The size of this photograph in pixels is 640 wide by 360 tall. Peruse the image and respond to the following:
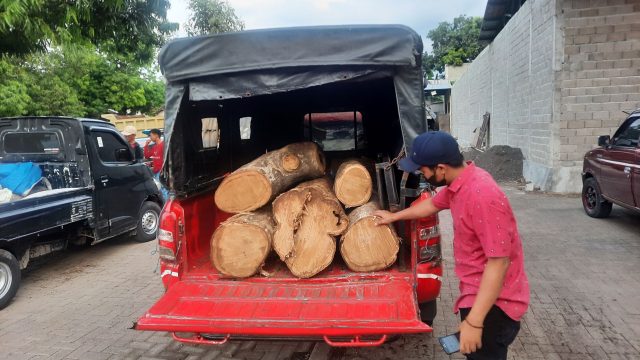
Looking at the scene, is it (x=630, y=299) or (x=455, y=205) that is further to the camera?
(x=630, y=299)

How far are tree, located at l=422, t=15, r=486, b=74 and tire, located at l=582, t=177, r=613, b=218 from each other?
36.0 metres

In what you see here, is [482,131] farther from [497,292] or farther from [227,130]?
[497,292]

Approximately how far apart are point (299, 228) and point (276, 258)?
0.44 meters

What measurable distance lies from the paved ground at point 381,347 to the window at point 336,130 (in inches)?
77.2

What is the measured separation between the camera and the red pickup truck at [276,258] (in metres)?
2.86

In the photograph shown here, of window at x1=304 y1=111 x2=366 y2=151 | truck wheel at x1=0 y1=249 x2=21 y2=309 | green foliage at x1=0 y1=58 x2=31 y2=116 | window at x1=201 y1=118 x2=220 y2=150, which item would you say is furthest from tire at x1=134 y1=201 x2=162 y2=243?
green foliage at x1=0 y1=58 x2=31 y2=116

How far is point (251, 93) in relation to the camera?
3.45 meters

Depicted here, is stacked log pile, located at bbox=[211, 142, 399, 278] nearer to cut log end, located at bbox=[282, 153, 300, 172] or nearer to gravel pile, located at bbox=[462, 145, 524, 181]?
cut log end, located at bbox=[282, 153, 300, 172]

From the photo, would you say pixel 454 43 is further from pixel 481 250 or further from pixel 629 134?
pixel 481 250

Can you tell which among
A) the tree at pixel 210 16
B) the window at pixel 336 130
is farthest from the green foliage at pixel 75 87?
the window at pixel 336 130

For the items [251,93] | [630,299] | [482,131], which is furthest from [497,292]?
[482,131]

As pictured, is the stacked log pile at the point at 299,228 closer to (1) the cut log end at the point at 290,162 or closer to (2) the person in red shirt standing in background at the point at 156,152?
(1) the cut log end at the point at 290,162

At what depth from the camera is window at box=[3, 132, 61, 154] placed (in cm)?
610

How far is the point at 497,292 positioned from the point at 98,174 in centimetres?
552
